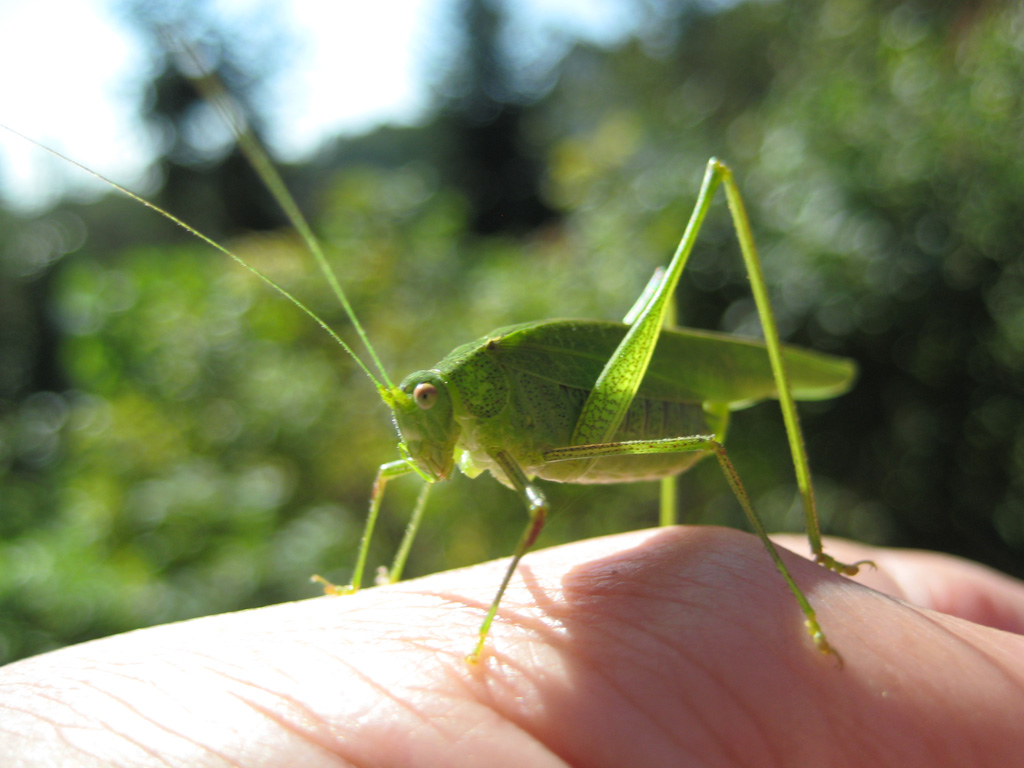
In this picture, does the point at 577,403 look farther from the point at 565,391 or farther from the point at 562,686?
the point at 562,686

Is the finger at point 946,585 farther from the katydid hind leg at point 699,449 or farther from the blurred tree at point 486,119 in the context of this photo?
Result: the blurred tree at point 486,119

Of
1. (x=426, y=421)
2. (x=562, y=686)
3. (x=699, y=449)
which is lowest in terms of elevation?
(x=562, y=686)

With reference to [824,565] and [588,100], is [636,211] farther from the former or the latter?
[588,100]

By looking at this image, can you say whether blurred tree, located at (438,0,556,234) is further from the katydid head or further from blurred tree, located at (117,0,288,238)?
the katydid head

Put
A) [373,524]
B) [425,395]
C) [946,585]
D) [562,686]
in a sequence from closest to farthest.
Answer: [562,686], [425,395], [373,524], [946,585]

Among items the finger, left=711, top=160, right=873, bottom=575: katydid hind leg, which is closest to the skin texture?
left=711, top=160, right=873, bottom=575: katydid hind leg

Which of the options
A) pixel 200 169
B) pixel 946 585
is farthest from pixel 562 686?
pixel 200 169

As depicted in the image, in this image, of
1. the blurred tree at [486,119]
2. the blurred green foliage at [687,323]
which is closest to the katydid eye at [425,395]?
the blurred green foliage at [687,323]
